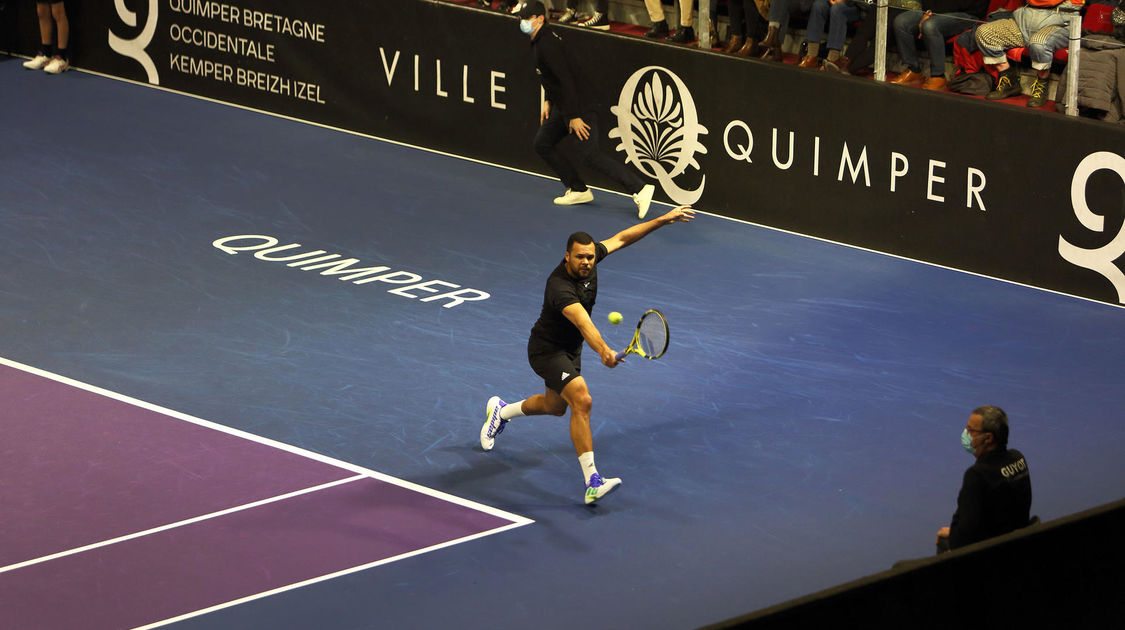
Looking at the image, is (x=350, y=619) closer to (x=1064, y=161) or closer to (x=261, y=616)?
(x=261, y=616)

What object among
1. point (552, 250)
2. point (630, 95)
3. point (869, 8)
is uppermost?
point (869, 8)

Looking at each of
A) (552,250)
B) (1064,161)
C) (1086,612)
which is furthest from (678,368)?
(1086,612)

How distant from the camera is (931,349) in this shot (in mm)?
13672

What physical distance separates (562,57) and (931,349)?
18.1ft

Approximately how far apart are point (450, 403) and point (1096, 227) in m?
6.38

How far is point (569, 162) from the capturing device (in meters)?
17.8

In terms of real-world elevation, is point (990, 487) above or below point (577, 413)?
above

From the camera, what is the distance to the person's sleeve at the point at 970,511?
8242 mm

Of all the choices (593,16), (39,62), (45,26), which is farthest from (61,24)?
(593,16)

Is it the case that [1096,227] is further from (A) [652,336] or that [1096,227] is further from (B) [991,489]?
(B) [991,489]

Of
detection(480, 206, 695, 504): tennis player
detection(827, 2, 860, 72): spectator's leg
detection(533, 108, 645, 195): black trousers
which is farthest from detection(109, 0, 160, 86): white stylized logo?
detection(480, 206, 695, 504): tennis player

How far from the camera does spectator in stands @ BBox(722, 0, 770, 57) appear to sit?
57.1ft

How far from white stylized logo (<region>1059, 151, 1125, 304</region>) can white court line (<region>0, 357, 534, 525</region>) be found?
6.88 m

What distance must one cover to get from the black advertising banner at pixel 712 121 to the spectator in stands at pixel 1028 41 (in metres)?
0.70
